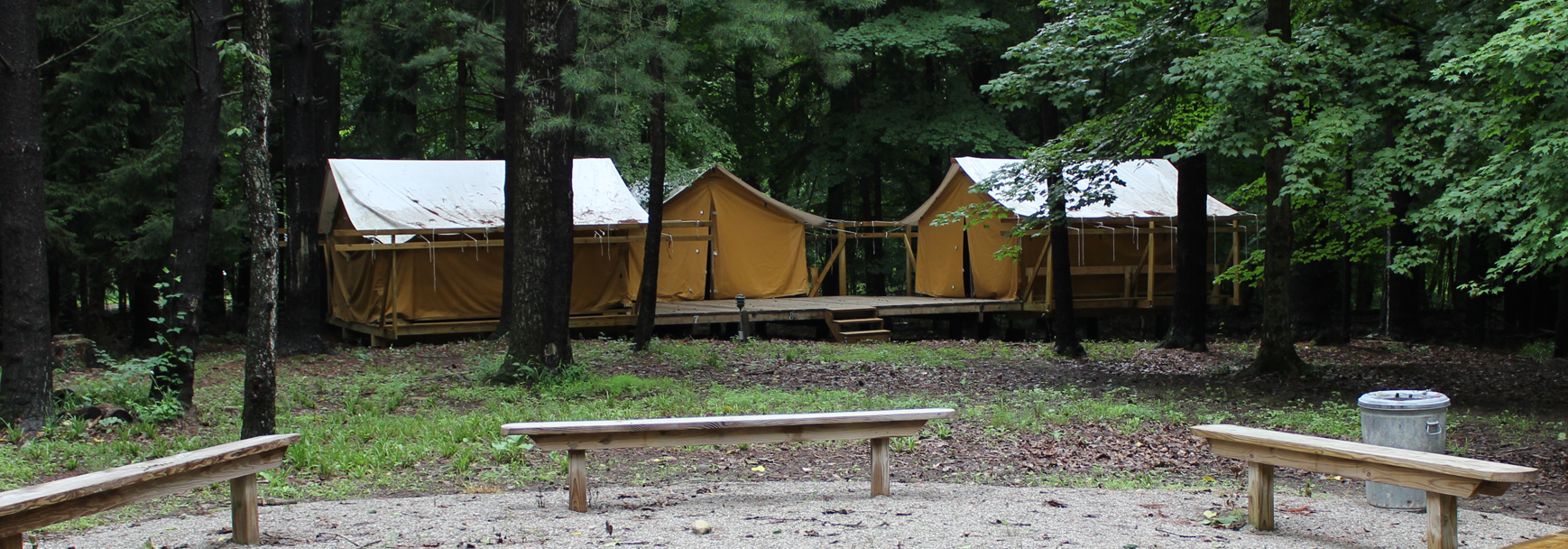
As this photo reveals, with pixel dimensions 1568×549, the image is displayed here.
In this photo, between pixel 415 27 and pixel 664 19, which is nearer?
pixel 664 19

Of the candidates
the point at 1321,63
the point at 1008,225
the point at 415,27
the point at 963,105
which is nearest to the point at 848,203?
the point at 963,105

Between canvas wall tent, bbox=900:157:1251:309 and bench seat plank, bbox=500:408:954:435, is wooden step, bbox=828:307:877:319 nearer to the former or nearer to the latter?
canvas wall tent, bbox=900:157:1251:309

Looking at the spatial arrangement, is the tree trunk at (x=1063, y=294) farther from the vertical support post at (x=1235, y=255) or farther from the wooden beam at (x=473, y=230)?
the vertical support post at (x=1235, y=255)

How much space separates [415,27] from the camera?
1388 centimetres

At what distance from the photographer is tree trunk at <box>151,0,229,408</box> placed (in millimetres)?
7203

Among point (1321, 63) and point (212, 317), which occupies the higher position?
point (1321, 63)

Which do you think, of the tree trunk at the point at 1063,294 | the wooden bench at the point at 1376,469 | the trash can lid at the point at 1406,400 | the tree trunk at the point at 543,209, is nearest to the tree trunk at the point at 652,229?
the tree trunk at the point at 543,209

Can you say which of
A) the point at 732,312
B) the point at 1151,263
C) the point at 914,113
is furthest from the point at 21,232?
the point at 914,113

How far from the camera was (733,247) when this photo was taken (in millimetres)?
18312

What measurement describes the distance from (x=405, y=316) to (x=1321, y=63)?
1165 cm

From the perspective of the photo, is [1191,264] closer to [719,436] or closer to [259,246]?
[719,436]

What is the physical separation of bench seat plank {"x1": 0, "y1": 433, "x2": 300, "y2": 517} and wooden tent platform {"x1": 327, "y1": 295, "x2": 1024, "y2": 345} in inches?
411

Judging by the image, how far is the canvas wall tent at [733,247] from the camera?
17609 mm

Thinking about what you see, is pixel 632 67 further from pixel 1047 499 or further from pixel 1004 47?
pixel 1004 47
